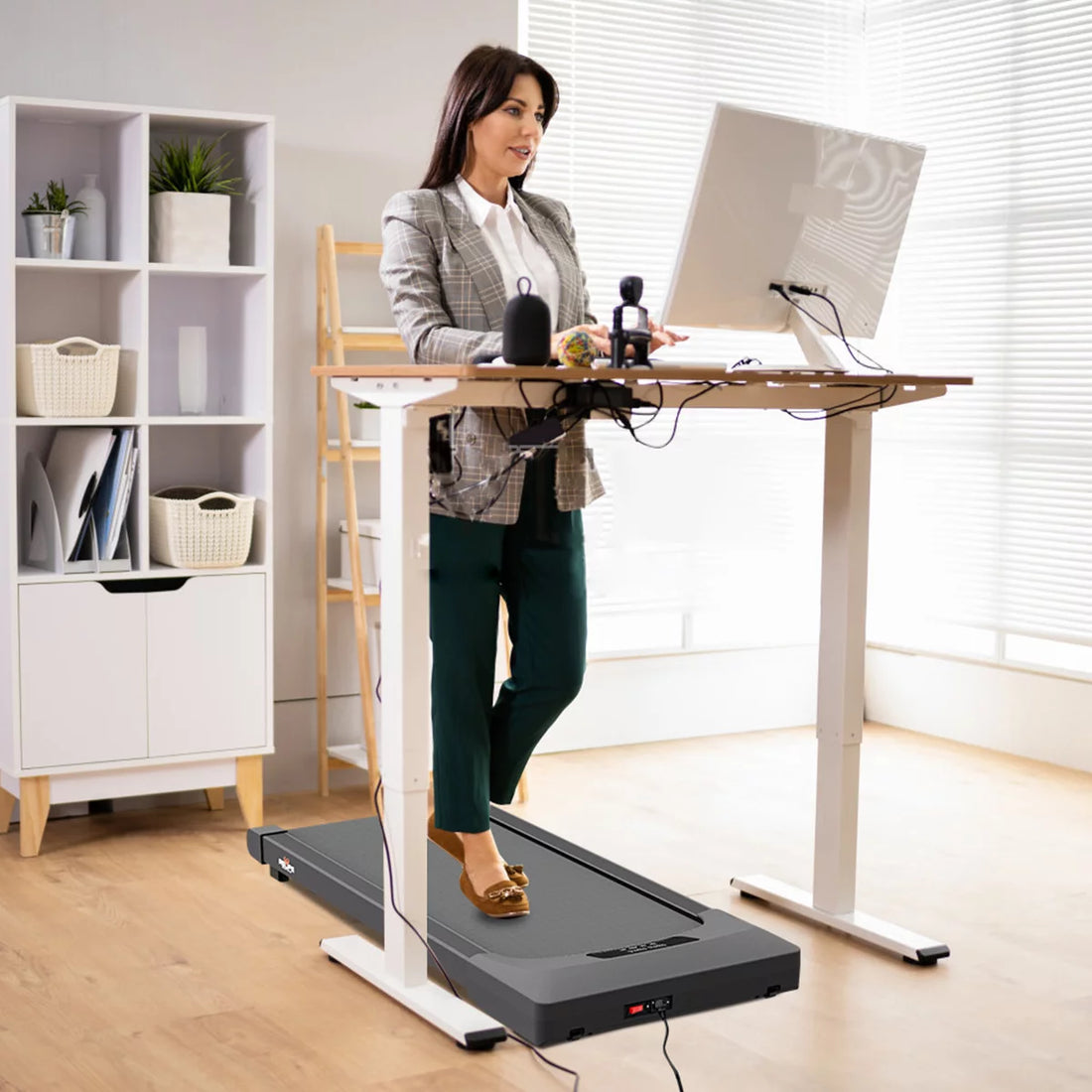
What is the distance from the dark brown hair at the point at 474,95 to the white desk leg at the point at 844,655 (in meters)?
0.88

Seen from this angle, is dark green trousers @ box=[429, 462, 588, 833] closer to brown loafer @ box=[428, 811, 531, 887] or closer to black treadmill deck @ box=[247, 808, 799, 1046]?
brown loafer @ box=[428, 811, 531, 887]

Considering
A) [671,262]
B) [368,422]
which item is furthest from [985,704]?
[368,422]

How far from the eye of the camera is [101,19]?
391cm

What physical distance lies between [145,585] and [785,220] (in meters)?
1.94

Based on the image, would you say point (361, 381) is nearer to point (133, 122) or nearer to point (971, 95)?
point (133, 122)

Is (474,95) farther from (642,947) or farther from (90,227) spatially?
(642,947)

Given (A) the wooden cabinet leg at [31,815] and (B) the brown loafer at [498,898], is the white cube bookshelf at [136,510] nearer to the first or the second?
(A) the wooden cabinet leg at [31,815]

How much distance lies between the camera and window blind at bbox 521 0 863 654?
478cm

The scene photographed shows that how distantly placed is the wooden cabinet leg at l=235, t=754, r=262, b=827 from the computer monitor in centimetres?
176

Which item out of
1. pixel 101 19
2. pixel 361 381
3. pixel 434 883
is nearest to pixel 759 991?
pixel 434 883

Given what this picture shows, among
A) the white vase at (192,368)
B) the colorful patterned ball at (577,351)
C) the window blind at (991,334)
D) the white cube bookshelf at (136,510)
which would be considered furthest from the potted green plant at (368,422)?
the window blind at (991,334)

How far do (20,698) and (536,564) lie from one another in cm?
149

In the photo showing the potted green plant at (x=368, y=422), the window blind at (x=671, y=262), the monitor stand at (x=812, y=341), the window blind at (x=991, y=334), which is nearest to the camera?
the monitor stand at (x=812, y=341)

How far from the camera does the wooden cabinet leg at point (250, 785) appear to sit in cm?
392
